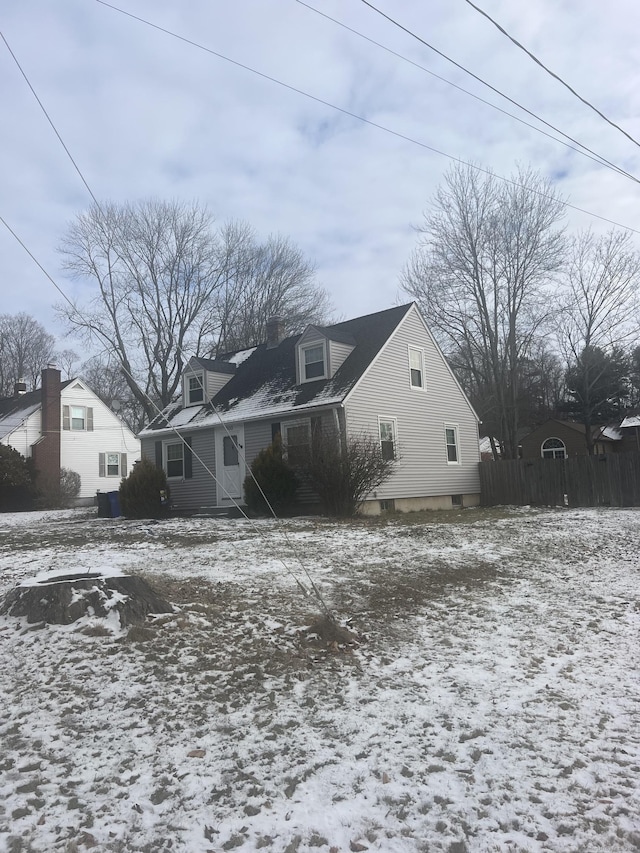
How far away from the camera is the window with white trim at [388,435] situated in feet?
60.8

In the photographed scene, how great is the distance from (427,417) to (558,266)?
10520 mm

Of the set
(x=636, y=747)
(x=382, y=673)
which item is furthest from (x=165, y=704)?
(x=636, y=747)

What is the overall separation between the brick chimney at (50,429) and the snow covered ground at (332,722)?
82.4 feet

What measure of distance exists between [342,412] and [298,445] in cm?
176

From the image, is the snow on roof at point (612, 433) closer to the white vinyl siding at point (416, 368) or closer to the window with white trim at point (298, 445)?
the white vinyl siding at point (416, 368)

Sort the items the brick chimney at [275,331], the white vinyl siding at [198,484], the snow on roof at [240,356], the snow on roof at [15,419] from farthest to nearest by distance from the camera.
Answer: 1. the snow on roof at [15,419]
2. the snow on roof at [240,356]
3. the brick chimney at [275,331]
4. the white vinyl siding at [198,484]

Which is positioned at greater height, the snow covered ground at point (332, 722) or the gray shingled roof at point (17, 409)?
the gray shingled roof at point (17, 409)

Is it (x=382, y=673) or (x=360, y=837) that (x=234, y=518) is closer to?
(x=382, y=673)

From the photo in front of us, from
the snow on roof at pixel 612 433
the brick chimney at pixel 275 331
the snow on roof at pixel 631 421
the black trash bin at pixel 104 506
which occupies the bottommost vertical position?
the black trash bin at pixel 104 506

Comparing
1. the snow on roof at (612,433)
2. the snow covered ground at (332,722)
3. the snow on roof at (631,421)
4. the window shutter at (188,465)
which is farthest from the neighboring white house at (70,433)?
the snow on roof at (631,421)

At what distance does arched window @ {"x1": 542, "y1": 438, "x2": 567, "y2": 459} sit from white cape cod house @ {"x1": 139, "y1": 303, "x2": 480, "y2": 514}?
57.6 feet

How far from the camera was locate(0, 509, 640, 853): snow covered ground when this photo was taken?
2943 millimetres

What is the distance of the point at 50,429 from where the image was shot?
101 ft

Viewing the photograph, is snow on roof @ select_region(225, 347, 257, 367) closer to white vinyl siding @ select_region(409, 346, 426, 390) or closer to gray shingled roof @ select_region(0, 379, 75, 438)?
white vinyl siding @ select_region(409, 346, 426, 390)
